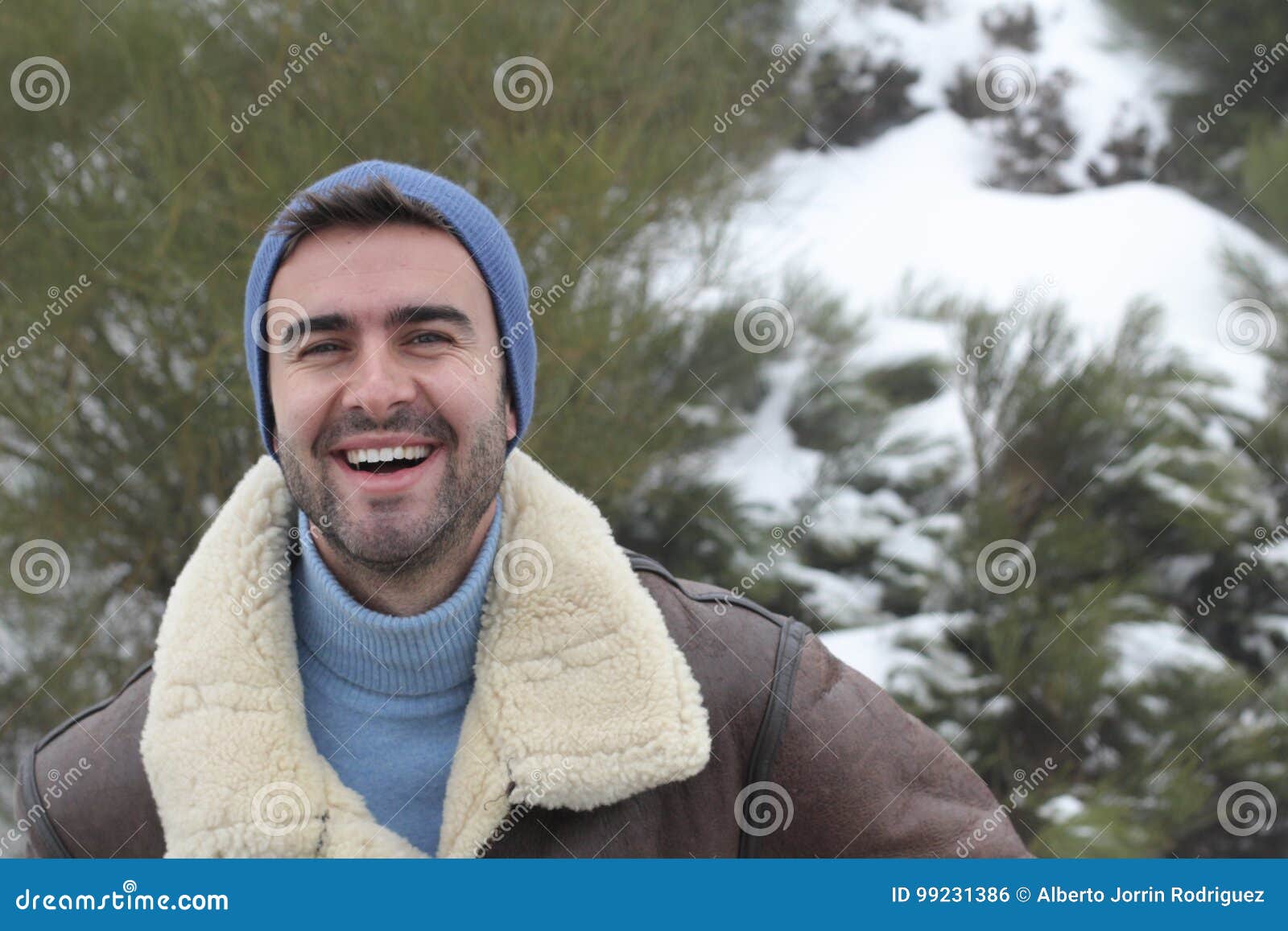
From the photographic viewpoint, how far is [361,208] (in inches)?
59.7

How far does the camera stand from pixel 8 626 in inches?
156

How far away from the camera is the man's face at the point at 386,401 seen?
1.47 meters

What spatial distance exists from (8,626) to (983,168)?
4.54 m

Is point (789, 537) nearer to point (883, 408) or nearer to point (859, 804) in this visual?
point (883, 408)

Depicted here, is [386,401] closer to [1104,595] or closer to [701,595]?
[701,595]

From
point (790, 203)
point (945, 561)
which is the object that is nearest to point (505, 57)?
→ point (790, 203)

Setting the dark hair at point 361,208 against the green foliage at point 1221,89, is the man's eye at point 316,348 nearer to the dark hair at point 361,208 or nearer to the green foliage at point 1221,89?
the dark hair at point 361,208

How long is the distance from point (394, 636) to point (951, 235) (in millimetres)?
4425

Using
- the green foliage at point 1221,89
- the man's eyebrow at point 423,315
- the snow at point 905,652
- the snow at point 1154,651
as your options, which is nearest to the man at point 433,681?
the man's eyebrow at point 423,315

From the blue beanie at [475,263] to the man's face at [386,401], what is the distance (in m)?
0.05

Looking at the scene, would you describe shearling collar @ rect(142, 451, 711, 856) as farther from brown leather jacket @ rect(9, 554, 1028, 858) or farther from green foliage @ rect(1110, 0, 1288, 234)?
green foliage @ rect(1110, 0, 1288, 234)

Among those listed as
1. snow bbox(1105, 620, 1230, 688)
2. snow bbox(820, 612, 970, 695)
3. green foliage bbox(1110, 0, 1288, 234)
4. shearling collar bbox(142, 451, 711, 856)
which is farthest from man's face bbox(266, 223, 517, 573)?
green foliage bbox(1110, 0, 1288, 234)

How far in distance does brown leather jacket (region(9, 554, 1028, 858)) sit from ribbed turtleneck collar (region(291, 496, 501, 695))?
216mm

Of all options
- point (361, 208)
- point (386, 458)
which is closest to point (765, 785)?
point (386, 458)
